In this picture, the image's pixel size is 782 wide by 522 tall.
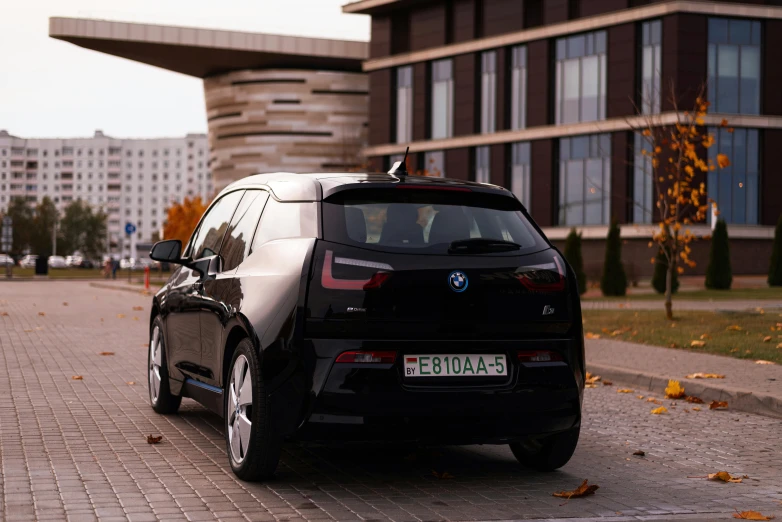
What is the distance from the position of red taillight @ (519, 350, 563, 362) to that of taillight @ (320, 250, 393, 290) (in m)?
0.84

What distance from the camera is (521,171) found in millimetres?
52438

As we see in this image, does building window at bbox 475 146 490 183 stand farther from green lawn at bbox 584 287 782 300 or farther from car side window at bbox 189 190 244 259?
car side window at bbox 189 190 244 259

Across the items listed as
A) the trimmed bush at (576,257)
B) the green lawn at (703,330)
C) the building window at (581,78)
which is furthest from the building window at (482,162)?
the green lawn at (703,330)

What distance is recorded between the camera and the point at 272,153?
7512cm

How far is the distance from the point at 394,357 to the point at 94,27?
2646 inches

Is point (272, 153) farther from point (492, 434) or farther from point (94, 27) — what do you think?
point (492, 434)

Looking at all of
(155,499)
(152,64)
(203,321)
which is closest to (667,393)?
(203,321)

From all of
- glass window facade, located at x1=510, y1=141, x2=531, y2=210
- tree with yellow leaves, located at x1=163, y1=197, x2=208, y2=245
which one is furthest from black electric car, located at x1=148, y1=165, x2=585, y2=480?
tree with yellow leaves, located at x1=163, y1=197, x2=208, y2=245

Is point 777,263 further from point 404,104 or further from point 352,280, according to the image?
point 352,280

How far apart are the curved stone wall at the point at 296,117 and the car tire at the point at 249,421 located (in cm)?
6704

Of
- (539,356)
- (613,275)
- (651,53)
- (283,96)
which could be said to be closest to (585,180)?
(651,53)

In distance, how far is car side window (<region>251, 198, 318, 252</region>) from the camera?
231 inches

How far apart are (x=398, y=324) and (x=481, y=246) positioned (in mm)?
682

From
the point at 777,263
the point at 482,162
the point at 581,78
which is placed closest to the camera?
the point at 777,263
